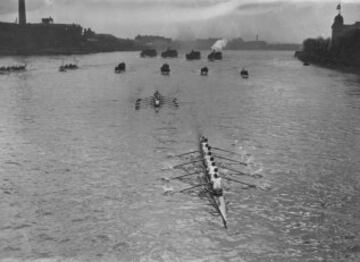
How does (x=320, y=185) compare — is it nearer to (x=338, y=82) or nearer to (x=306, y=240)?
(x=306, y=240)

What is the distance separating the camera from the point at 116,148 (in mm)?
53438

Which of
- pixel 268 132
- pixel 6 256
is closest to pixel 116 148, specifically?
pixel 268 132

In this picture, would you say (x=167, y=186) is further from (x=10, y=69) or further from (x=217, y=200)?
(x=10, y=69)

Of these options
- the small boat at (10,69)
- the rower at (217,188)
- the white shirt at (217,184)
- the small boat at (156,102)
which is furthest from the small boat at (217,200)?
the small boat at (10,69)

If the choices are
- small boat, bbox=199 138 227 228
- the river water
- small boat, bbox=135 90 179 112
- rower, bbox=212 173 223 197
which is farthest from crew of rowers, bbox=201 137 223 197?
small boat, bbox=135 90 179 112

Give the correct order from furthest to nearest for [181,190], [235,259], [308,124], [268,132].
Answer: [308,124], [268,132], [181,190], [235,259]

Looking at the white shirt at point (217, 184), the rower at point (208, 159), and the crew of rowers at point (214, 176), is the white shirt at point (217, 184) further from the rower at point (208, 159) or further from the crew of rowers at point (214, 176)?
the rower at point (208, 159)

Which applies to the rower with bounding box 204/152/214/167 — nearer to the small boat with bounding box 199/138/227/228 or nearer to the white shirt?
the small boat with bounding box 199/138/227/228

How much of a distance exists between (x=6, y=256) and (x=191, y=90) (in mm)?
88793

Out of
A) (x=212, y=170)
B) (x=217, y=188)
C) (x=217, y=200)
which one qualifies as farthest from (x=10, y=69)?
(x=217, y=200)

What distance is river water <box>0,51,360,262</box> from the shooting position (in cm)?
2892

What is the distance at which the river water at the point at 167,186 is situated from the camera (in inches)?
1139

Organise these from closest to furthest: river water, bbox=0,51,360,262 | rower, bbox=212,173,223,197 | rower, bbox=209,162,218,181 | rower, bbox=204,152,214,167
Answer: river water, bbox=0,51,360,262, rower, bbox=212,173,223,197, rower, bbox=209,162,218,181, rower, bbox=204,152,214,167

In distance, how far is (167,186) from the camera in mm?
39781
